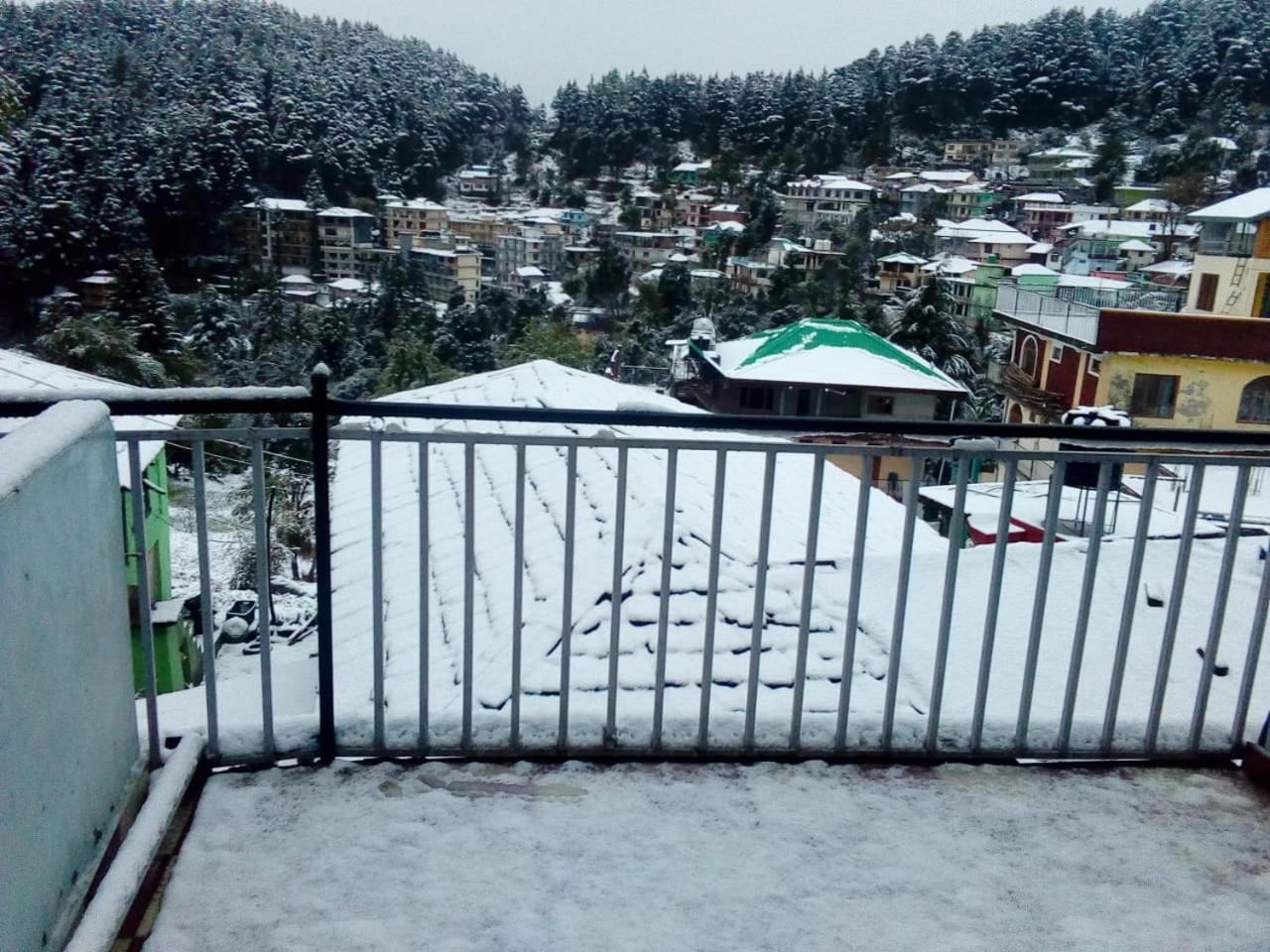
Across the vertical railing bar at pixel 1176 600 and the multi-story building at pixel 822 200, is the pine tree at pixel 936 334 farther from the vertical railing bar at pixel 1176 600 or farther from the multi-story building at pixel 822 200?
the vertical railing bar at pixel 1176 600

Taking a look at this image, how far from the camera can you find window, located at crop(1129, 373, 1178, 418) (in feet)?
57.0

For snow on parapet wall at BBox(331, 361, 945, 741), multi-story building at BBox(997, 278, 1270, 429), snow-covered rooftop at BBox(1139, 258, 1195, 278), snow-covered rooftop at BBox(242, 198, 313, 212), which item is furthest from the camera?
snow-covered rooftop at BBox(242, 198, 313, 212)

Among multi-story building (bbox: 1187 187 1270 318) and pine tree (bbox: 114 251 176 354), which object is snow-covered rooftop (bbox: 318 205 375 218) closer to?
pine tree (bbox: 114 251 176 354)

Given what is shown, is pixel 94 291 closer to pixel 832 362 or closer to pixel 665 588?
pixel 832 362

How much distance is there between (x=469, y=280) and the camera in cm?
4175

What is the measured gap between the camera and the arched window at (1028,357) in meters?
20.7

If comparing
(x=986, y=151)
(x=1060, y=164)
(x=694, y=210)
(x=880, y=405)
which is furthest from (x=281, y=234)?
(x=986, y=151)

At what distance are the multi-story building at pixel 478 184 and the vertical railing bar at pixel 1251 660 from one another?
59322 mm

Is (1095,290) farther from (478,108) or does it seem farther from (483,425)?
(478,108)

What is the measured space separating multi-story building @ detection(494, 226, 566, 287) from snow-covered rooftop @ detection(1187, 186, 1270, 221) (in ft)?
99.6

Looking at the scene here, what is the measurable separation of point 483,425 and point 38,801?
4.15 m

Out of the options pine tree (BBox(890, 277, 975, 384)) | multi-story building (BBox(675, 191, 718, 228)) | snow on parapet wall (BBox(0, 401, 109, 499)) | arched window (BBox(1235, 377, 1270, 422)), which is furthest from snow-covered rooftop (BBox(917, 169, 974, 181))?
snow on parapet wall (BBox(0, 401, 109, 499))

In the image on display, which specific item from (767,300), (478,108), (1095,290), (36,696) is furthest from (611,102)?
(36,696)

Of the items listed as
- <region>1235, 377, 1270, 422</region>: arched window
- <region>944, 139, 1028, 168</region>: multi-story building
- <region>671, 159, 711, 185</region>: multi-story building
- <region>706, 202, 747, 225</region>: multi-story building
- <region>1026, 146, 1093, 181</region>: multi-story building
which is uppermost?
<region>944, 139, 1028, 168</region>: multi-story building
